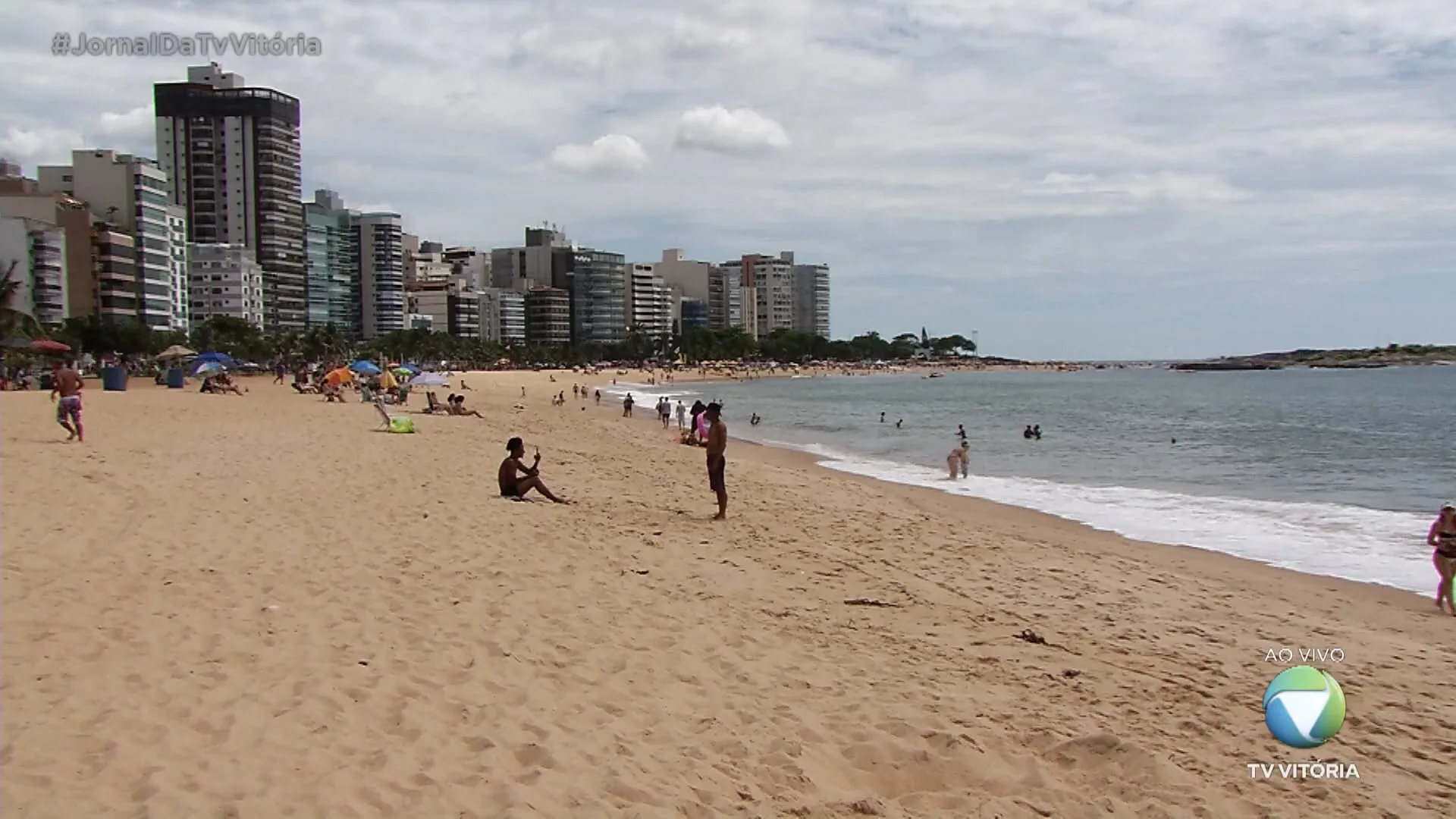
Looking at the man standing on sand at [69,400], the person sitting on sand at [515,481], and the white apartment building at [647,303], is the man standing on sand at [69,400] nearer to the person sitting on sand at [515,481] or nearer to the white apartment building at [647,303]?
the person sitting on sand at [515,481]

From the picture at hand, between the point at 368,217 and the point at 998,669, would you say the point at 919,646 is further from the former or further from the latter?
the point at 368,217

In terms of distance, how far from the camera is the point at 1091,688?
19.1ft

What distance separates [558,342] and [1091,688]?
6137 inches

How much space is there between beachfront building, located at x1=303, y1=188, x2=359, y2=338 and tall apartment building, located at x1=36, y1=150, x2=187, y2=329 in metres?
32.9

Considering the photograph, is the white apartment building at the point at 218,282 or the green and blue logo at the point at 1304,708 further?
the white apartment building at the point at 218,282

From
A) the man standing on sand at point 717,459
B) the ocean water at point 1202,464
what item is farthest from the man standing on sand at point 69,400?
the ocean water at point 1202,464

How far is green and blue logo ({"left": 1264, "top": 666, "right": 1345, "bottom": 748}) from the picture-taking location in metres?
5.34

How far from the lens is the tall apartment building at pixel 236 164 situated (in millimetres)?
Result: 111375

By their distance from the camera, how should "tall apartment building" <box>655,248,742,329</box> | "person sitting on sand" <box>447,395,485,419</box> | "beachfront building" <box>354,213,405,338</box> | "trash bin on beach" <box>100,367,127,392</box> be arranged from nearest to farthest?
"person sitting on sand" <box>447,395,485,419</box> < "trash bin on beach" <box>100,367,127,392</box> < "beachfront building" <box>354,213,405,338</box> < "tall apartment building" <box>655,248,742,329</box>

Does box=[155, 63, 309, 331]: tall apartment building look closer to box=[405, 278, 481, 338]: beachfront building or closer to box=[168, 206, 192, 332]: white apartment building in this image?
box=[168, 206, 192, 332]: white apartment building

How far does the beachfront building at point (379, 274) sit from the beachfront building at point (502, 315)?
15.6 m

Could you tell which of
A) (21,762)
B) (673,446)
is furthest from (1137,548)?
(673,446)

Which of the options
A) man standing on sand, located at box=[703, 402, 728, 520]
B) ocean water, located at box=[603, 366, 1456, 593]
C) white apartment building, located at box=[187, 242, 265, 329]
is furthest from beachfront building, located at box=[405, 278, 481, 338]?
man standing on sand, located at box=[703, 402, 728, 520]

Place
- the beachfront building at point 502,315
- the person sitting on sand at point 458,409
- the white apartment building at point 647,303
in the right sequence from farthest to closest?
1. the white apartment building at point 647,303
2. the beachfront building at point 502,315
3. the person sitting on sand at point 458,409
